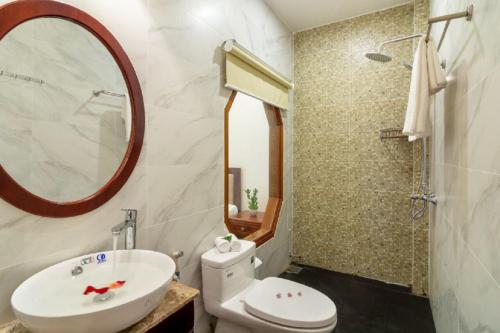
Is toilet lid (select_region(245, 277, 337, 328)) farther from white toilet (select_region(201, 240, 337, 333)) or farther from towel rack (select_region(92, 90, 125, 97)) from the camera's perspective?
towel rack (select_region(92, 90, 125, 97))

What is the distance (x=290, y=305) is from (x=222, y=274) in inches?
16.9

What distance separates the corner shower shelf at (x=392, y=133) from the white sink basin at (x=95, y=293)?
2268 millimetres

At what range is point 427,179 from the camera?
7.32ft

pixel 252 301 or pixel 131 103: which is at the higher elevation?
pixel 131 103

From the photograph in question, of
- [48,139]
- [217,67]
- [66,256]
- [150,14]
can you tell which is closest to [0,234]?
[66,256]

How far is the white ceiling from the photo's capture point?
7.92 ft

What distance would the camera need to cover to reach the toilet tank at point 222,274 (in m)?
1.54

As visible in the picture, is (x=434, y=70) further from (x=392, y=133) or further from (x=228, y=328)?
(x=228, y=328)

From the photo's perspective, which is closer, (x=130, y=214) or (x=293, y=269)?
(x=130, y=214)

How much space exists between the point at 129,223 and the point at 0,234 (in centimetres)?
40

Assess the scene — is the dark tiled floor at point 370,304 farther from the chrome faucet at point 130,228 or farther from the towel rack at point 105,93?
the towel rack at point 105,93

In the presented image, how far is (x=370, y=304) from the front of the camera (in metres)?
2.21

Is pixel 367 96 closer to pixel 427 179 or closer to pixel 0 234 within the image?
pixel 427 179

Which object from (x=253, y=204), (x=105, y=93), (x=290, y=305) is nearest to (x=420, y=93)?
(x=290, y=305)
